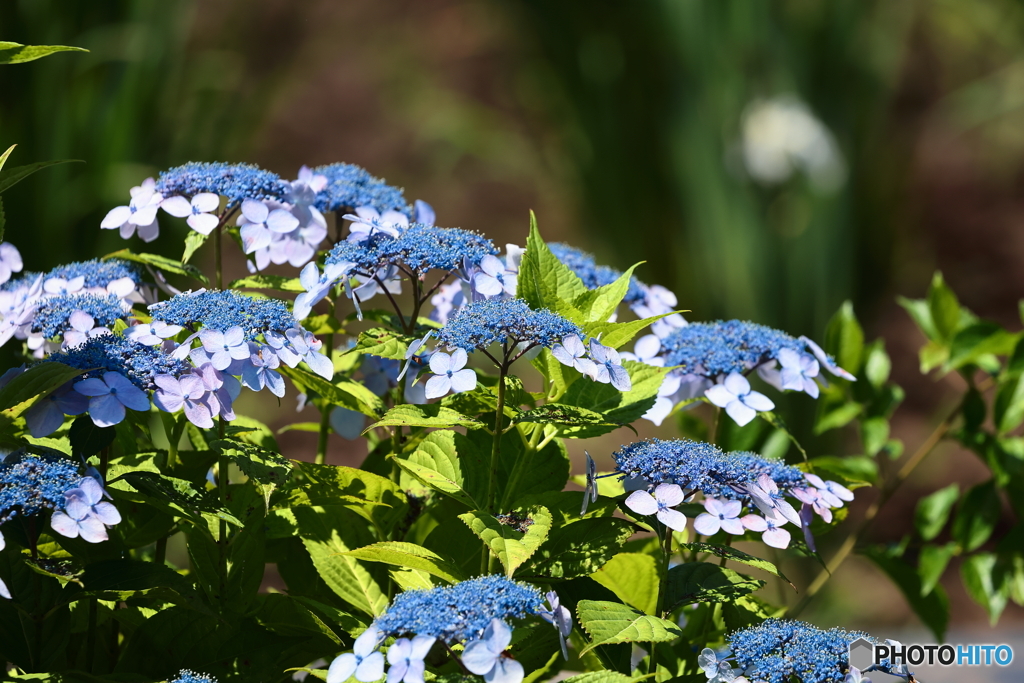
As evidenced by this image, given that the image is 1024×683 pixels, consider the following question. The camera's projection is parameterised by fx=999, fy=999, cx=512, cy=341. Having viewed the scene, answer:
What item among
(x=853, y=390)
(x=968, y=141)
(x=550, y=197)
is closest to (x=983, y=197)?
(x=968, y=141)

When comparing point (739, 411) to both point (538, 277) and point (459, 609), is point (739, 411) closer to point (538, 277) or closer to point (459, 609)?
point (538, 277)

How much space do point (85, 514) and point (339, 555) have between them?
186 millimetres

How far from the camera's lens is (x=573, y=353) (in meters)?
0.59

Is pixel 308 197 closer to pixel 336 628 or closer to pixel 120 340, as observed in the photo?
pixel 120 340

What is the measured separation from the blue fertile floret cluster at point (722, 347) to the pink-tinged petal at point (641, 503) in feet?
0.54

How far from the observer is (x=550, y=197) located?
5.21 meters

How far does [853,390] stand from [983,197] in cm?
374

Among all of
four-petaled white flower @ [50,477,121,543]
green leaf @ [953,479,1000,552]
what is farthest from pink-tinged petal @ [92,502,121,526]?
green leaf @ [953,479,1000,552]

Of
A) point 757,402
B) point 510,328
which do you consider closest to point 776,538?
point 757,402

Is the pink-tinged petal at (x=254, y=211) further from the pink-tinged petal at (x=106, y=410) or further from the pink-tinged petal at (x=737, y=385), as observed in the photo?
the pink-tinged petal at (x=737, y=385)

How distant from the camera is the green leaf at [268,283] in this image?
30.2 inches

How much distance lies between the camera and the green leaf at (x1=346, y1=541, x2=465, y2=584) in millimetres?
597

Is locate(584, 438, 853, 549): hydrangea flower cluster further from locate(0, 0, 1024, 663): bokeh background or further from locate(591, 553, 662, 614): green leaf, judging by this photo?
locate(0, 0, 1024, 663): bokeh background

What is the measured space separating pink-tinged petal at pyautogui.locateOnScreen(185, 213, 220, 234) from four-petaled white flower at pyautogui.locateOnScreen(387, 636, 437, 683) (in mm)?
351
